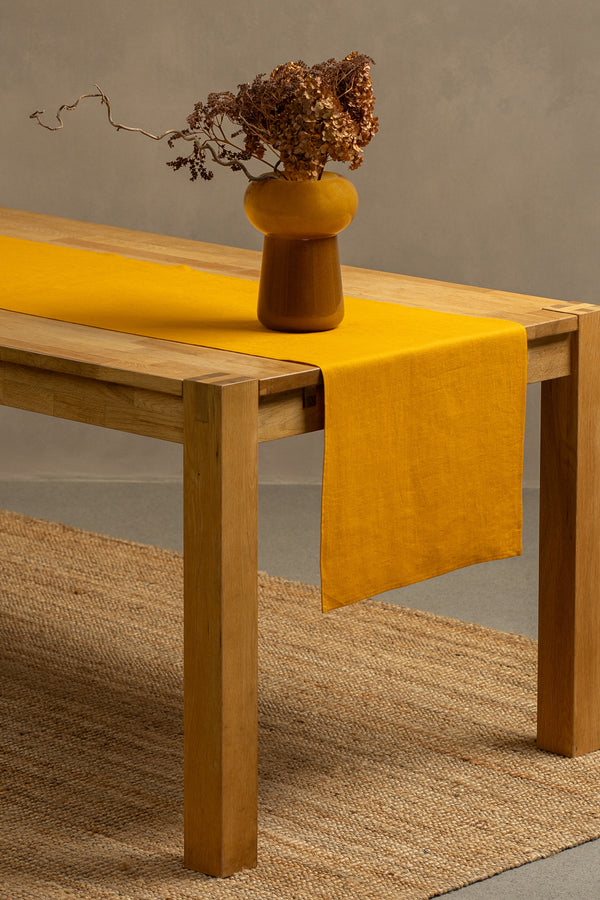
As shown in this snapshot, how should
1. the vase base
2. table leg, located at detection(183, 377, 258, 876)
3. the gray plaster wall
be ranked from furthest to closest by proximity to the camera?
the gray plaster wall
the vase base
table leg, located at detection(183, 377, 258, 876)

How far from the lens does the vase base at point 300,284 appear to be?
2.36 meters

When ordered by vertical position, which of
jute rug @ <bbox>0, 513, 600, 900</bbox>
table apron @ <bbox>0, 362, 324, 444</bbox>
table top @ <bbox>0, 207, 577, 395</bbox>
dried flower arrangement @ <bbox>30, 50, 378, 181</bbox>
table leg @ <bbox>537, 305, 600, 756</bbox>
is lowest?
jute rug @ <bbox>0, 513, 600, 900</bbox>

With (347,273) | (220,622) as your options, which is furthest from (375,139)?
(220,622)

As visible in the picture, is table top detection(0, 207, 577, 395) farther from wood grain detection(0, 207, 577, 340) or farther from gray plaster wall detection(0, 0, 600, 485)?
gray plaster wall detection(0, 0, 600, 485)

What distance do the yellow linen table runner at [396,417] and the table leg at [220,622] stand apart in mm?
135

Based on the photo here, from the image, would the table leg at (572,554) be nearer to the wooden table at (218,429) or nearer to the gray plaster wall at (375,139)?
the wooden table at (218,429)

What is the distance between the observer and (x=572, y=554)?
2.60 m

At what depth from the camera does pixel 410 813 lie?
7.92 feet

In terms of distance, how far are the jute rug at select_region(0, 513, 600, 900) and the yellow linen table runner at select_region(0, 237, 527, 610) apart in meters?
0.38

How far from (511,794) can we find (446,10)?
112 inches

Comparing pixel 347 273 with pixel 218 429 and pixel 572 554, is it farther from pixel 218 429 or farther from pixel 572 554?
pixel 218 429

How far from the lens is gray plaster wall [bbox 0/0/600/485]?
4605 millimetres

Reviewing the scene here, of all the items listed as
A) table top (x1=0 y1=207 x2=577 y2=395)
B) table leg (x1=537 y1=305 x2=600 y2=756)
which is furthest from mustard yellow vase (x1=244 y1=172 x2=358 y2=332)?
table leg (x1=537 y1=305 x2=600 y2=756)

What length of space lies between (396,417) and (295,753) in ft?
2.28
